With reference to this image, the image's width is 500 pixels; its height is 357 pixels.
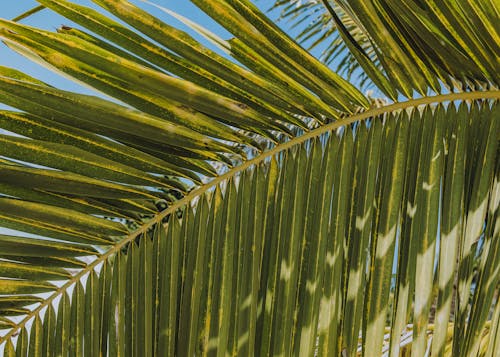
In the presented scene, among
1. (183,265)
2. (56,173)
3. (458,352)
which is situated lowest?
(458,352)

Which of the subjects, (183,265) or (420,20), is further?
(183,265)

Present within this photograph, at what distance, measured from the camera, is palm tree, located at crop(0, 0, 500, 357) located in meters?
0.67

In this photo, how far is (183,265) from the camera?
0.81 metres

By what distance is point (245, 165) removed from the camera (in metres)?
0.80

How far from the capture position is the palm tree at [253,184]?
0.67 m

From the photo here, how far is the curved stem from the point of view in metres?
0.74

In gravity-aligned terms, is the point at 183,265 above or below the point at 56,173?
below

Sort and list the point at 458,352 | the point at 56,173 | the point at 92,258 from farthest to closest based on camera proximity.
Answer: the point at 92,258 < the point at 56,173 < the point at 458,352

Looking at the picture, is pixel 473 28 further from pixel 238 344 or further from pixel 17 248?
pixel 17 248

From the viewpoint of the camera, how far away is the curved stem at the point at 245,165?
0.74 meters

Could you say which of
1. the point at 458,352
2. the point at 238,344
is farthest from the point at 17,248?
the point at 458,352

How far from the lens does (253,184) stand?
0.79 m

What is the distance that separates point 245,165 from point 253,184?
3 centimetres

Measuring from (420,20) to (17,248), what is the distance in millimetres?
634
